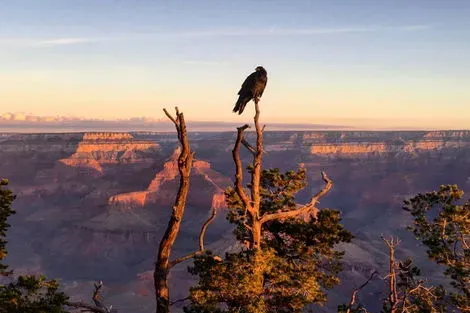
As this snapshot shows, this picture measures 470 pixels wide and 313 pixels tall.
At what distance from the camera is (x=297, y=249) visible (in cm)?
1745

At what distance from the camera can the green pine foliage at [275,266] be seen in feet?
46.5

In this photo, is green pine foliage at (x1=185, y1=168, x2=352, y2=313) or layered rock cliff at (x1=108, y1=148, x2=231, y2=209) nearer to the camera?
green pine foliage at (x1=185, y1=168, x2=352, y2=313)

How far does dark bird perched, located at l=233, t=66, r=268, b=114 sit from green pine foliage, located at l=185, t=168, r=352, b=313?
3.22 m

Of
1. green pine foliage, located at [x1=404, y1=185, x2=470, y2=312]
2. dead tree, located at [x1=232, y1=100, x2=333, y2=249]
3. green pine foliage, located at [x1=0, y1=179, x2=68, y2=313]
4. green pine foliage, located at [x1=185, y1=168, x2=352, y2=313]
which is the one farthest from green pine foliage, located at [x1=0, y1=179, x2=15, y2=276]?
green pine foliage, located at [x1=404, y1=185, x2=470, y2=312]

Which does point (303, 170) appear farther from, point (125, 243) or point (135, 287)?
point (125, 243)

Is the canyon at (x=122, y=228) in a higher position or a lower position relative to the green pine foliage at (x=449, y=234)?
lower

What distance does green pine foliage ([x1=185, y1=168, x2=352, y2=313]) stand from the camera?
14188mm

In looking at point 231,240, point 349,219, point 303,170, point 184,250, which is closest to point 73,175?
point 184,250

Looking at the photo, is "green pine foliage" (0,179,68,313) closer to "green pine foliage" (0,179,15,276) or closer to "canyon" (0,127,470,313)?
"green pine foliage" (0,179,15,276)

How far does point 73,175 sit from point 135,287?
101337 mm

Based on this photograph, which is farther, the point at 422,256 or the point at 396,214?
the point at 396,214

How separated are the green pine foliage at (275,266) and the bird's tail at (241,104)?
2968 millimetres

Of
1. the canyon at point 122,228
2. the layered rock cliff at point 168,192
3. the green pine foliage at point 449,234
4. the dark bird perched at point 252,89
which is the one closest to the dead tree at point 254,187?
the dark bird perched at point 252,89

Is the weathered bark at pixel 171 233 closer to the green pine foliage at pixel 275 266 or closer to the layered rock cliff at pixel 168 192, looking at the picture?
the green pine foliage at pixel 275 266
